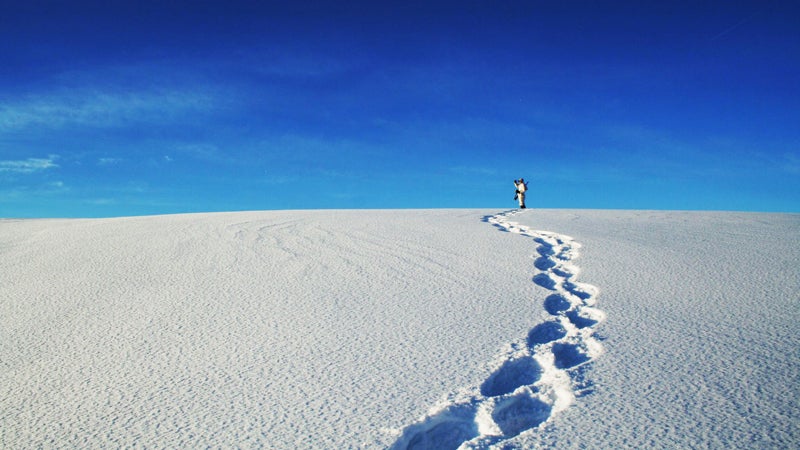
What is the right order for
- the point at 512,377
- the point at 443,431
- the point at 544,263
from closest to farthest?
the point at 443,431 → the point at 512,377 → the point at 544,263

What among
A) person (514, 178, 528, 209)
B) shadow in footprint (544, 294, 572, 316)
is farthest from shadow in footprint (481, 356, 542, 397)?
person (514, 178, 528, 209)

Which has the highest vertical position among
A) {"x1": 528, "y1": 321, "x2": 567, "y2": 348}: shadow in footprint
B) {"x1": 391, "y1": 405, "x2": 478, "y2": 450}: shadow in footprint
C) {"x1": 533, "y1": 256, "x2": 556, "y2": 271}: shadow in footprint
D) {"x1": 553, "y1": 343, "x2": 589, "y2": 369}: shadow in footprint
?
{"x1": 533, "y1": 256, "x2": 556, "y2": 271}: shadow in footprint

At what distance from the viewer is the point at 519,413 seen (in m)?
1.47

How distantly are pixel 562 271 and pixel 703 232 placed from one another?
8.11ft

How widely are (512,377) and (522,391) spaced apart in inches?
6.0

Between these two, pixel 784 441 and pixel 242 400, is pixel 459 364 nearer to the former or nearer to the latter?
pixel 242 400

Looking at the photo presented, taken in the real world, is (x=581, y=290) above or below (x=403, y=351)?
above

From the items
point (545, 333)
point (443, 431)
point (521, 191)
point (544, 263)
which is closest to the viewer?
point (443, 431)

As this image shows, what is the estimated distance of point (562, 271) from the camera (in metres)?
3.12

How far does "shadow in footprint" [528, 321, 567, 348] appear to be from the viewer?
1947mm

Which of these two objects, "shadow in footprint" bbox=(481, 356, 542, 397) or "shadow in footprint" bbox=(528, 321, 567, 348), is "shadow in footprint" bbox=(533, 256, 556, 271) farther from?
"shadow in footprint" bbox=(481, 356, 542, 397)

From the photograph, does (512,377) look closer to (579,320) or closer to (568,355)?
(568,355)

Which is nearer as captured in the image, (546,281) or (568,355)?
(568,355)

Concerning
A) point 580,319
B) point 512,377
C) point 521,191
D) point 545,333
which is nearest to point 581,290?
point 580,319
